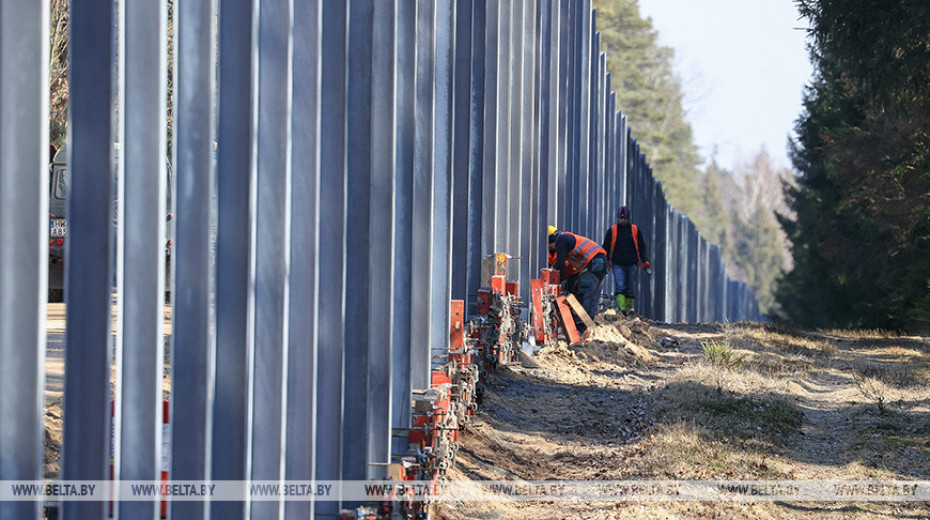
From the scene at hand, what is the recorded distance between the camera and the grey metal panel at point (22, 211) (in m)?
3.24

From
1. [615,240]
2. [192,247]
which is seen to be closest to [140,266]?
[192,247]

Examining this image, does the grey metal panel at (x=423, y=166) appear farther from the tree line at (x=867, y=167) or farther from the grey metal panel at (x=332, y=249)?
the tree line at (x=867, y=167)

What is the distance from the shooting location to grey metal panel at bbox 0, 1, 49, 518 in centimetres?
324

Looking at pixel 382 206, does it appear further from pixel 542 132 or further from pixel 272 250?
pixel 542 132

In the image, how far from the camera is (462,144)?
1038 centimetres

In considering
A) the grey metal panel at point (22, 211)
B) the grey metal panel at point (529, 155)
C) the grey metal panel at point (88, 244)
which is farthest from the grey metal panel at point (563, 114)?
the grey metal panel at point (22, 211)

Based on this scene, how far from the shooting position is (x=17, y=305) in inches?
129

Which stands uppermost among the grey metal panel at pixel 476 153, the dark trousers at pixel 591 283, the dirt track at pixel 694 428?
the grey metal panel at pixel 476 153

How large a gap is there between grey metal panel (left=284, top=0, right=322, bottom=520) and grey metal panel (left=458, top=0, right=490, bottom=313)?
5.69 m

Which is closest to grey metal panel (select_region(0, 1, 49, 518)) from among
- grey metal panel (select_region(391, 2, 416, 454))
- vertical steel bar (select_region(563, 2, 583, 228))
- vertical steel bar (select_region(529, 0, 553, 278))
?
grey metal panel (select_region(391, 2, 416, 454))

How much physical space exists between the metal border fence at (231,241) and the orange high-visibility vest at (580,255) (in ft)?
22.0

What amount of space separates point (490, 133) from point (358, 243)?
5.86m

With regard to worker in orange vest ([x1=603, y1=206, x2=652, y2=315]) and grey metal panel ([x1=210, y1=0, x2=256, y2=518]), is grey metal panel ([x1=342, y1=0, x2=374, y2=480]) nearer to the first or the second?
grey metal panel ([x1=210, y1=0, x2=256, y2=518])

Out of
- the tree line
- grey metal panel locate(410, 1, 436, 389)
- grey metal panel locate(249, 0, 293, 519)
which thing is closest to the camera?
grey metal panel locate(249, 0, 293, 519)
